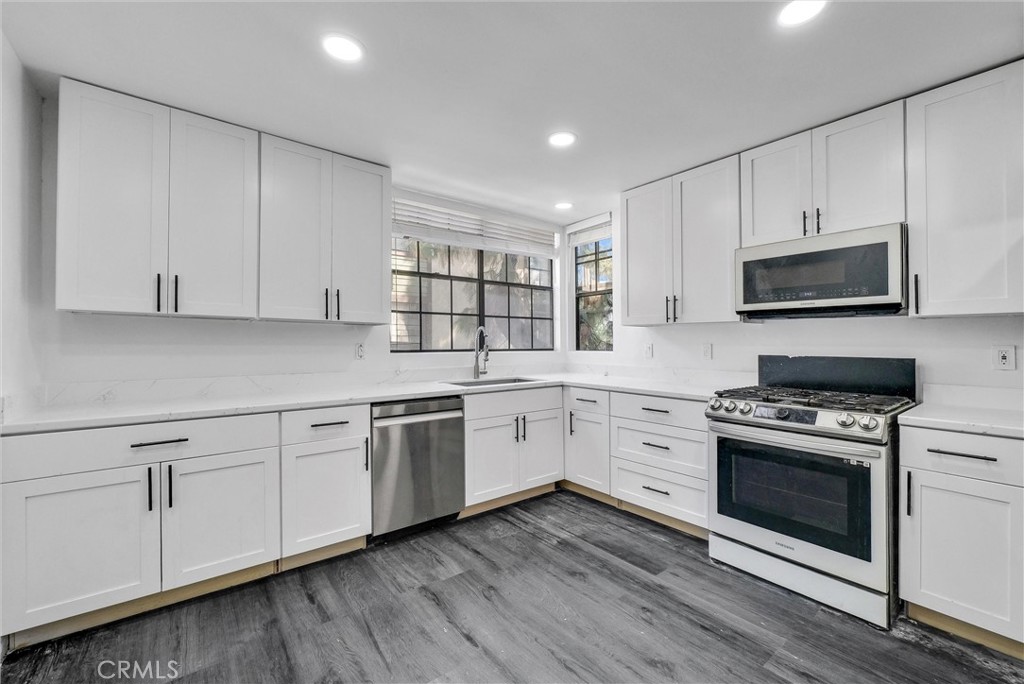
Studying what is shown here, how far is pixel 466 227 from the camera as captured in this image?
3939 millimetres

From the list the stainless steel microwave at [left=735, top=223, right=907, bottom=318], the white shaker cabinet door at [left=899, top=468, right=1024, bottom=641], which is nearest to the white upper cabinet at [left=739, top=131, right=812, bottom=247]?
the stainless steel microwave at [left=735, top=223, right=907, bottom=318]

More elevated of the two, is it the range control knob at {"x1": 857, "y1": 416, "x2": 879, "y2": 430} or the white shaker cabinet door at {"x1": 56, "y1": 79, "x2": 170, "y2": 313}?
the white shaker cabinet door at {"x1": 56, "y1": 79, "x2": 170, "y2": 313}

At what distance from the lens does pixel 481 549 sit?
8.65 ft

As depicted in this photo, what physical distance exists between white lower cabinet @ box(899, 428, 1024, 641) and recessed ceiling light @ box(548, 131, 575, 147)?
7.36ft

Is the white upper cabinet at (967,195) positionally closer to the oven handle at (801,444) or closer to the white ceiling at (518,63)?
the white ceiling at (518,63)

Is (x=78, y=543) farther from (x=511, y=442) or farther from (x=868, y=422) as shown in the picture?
(x=868, y=422)

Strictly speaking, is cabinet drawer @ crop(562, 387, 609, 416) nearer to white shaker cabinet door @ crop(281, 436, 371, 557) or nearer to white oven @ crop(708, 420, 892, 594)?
white oven @ crop(708, 420, 892, 594)

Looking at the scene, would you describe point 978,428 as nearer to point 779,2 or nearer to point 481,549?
point 779,2

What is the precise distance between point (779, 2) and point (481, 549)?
2.90m

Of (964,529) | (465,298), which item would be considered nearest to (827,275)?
(964,529)

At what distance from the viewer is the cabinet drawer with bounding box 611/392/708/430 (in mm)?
2688

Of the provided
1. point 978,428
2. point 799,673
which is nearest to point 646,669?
point 799,673

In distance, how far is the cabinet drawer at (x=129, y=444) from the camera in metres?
1.74

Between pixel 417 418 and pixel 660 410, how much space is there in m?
1.55
